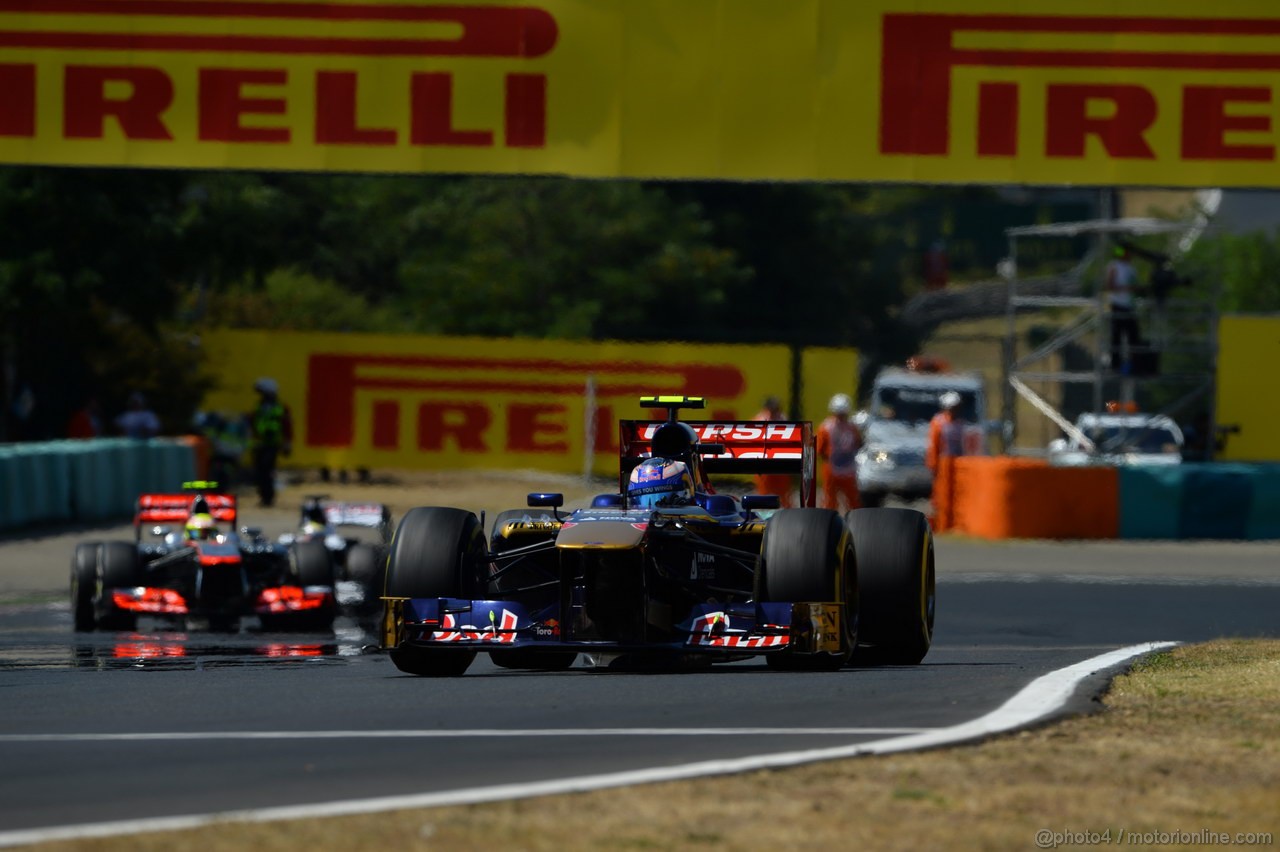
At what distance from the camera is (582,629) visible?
38.2 feet

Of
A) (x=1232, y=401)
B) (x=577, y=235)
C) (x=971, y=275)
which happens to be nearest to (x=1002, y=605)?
(x=1232, y=401)

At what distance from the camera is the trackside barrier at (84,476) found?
87.9 ft

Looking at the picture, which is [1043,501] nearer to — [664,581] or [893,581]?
[893,581]

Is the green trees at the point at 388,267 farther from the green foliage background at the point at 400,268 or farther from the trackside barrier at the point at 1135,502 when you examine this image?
the trackside barrier at the point at 1135,502

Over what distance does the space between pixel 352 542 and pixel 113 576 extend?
7.84ft

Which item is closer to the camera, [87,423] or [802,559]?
[802,559]

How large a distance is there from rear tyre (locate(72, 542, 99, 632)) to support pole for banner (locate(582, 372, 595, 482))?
19280mm

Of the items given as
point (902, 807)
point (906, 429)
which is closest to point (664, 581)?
point (902, 807)

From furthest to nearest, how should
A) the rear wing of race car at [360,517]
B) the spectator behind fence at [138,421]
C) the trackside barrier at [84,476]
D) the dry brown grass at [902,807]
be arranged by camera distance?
the spectator behind fence at [138,421]
the trackside barrier at [84,476]
the rear wing of race car at [360,517]
the dry brown grass at [902,807]

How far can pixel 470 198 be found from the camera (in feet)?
168

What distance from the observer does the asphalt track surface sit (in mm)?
7816

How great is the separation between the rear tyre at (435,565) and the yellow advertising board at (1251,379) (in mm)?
23480

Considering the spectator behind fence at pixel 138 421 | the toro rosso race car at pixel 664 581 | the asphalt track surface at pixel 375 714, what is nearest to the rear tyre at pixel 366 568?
the asphalt track surface at pixel 375 714

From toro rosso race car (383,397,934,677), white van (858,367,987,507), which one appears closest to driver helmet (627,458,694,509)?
toro rosso race car (383,397,934,677)
